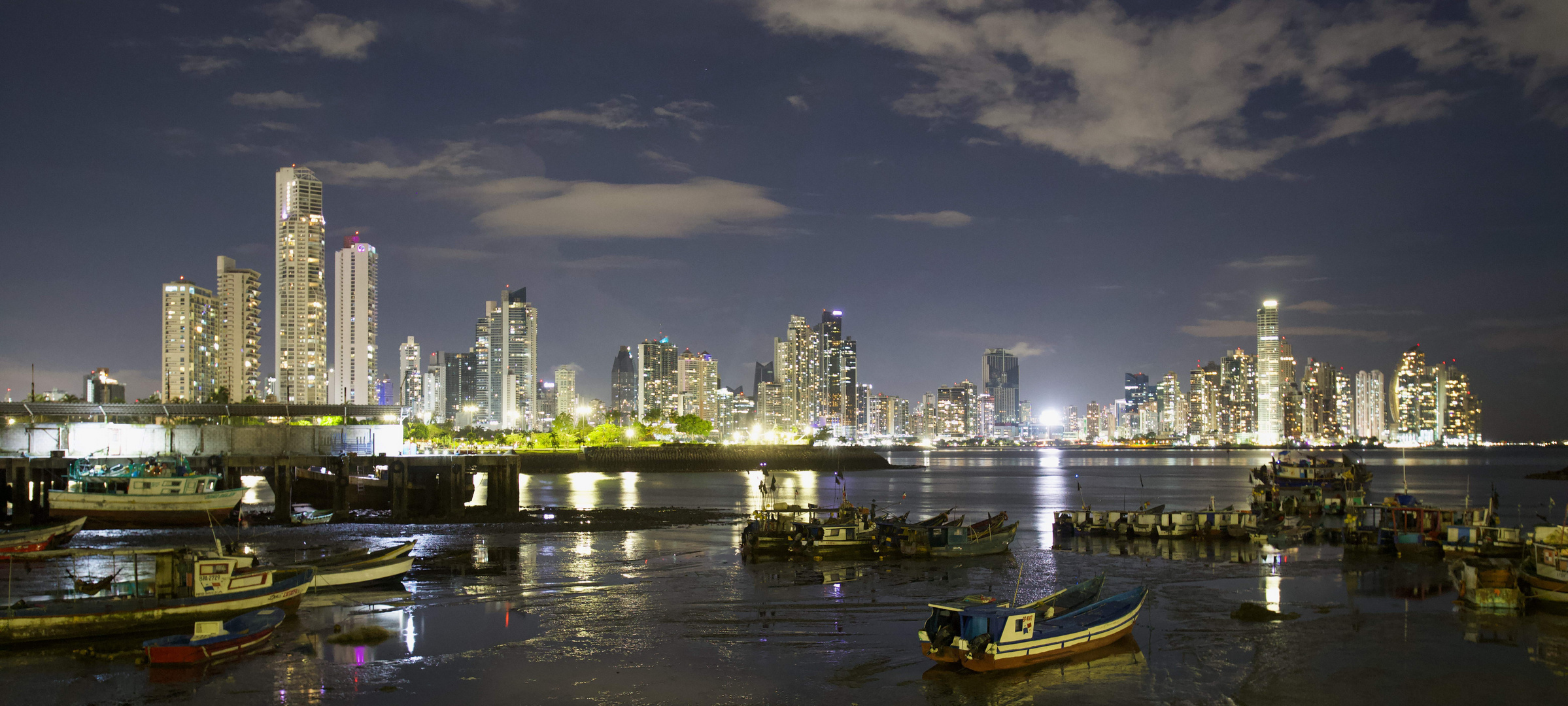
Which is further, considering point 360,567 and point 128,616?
point 360,567

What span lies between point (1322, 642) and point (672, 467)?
138 metres

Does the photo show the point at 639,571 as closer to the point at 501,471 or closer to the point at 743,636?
the point at 743,636

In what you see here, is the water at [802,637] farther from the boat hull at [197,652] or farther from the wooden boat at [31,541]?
the wooden boat at [31,541]

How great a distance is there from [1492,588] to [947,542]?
64.1ft

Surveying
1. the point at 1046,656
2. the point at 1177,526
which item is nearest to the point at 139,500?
the point at 1046,656

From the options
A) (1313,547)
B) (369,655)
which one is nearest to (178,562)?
(369,655)

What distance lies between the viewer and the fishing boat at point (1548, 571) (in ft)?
95.9

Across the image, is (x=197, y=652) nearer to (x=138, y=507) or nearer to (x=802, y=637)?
(x=802, y=637)

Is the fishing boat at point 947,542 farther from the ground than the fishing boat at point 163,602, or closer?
closer

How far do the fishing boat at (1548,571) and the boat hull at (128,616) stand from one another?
37.9 metres

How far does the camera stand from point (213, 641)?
2364 cm

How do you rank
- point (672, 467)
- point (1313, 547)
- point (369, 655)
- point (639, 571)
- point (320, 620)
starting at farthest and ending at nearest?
1. point (672, 467)
2. point (1313, 547)
3. point (639, 571)
4. point (320, 620)
5. point (369, 655)

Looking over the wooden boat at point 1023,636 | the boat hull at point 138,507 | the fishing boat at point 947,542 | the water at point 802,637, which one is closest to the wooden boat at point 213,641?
the water at point 802,637

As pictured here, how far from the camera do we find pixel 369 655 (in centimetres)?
2423
